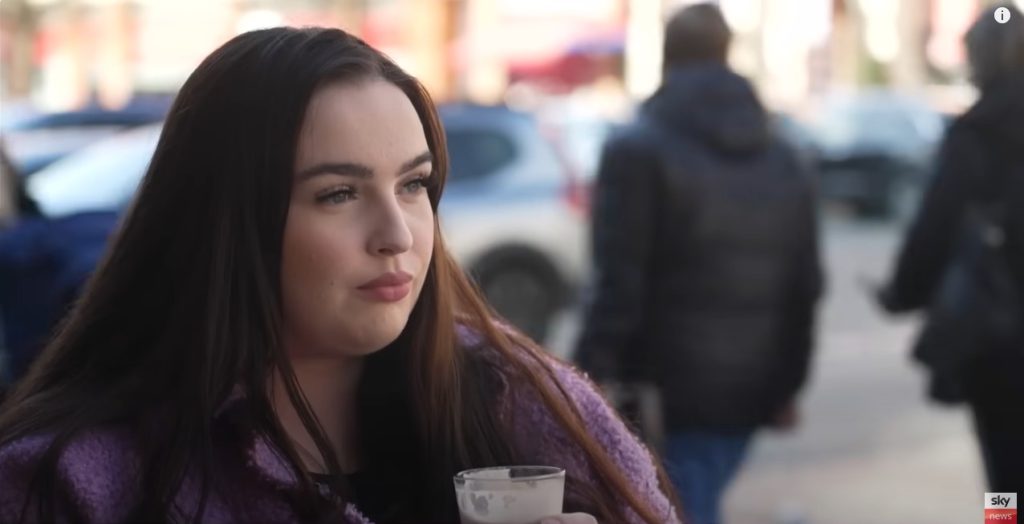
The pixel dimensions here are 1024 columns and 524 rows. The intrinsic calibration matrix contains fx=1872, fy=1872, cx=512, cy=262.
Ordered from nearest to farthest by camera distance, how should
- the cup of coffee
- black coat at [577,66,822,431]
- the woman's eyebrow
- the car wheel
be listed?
the cup of coffee → the woman's eyebrow → black coat at [577,66,822,431] → the car wheel

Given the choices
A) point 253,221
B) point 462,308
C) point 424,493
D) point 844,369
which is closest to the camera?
point 253,221

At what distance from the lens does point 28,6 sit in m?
28.7

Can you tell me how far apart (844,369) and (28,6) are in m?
20.6

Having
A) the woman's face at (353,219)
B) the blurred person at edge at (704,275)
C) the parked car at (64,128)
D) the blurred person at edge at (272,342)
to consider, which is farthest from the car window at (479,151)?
the woman's face at (353,219)

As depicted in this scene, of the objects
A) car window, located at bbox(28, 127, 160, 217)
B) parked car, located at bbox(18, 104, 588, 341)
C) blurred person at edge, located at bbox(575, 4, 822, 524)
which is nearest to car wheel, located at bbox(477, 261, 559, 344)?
parked car, located at bbox(18, 104, 588, 341)

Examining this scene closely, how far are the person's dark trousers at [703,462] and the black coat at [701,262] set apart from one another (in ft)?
0.13

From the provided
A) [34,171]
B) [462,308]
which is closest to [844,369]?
[34,171]

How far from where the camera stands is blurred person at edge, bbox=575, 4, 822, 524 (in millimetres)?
4301

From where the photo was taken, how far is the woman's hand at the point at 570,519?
5.59ft

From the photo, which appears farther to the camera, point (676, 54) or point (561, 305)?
point (561, 305)

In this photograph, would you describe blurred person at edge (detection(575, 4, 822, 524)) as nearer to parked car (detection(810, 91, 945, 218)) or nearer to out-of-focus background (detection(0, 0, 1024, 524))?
out-of-focus background (detection(0, 0, 1024, 524))

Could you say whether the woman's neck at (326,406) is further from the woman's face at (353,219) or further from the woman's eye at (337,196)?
the woman's eye at (337,196)

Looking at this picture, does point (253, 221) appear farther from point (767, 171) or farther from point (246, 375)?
point (767, 171)

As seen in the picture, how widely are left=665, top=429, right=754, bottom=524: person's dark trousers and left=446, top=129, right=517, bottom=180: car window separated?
24.4 feet
